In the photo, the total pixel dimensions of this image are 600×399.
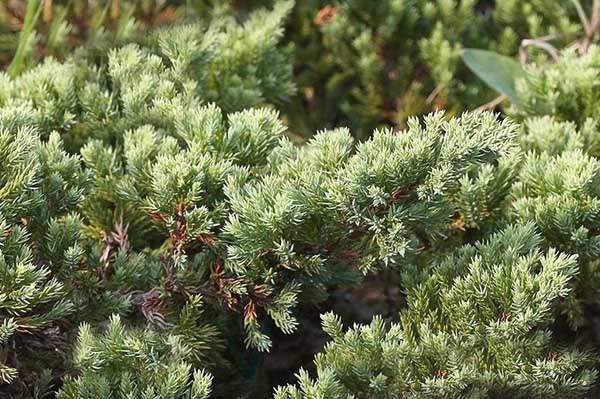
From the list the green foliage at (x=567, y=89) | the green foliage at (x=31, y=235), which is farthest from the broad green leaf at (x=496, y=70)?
the green foliage at (x=31, y=235)

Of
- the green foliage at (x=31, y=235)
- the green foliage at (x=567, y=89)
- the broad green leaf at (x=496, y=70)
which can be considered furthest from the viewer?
the broad green leaf at (x=496, y=70)

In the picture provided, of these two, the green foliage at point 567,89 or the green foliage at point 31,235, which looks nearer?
the green foliage at point 31,235

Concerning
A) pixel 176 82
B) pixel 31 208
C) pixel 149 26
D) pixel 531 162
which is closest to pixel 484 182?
pixel 531 162

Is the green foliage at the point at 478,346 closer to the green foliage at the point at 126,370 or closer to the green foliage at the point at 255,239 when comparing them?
the green foliage at the point at 255,239

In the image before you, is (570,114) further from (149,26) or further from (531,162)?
(149,26)

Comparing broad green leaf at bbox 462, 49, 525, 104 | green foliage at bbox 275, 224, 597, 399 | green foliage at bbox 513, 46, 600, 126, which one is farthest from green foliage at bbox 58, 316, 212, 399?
broad green leaf at bbox 462, 49, 525, 104

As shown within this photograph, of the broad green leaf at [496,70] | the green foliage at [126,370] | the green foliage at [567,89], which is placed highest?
the green foliage at [567,89]

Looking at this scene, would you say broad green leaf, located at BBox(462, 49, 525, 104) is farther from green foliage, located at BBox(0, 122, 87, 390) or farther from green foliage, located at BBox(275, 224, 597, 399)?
green foliage, located at BBox(0, 122, 87, 390)

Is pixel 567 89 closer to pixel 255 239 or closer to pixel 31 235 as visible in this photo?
pixel 255 239
